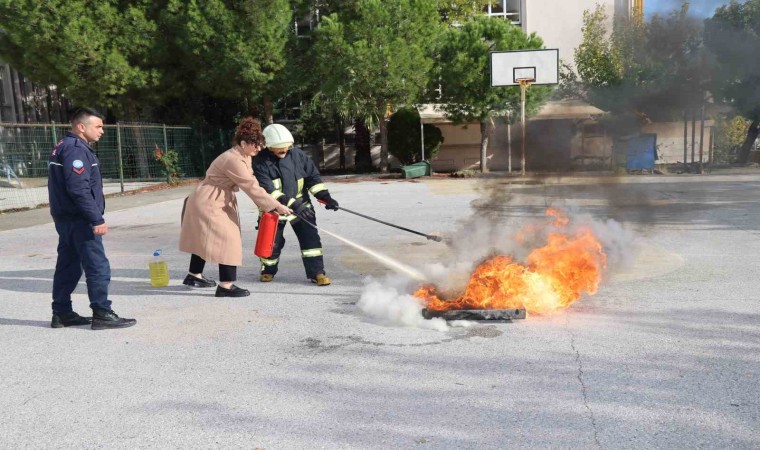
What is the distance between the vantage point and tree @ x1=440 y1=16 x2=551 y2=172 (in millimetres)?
22141

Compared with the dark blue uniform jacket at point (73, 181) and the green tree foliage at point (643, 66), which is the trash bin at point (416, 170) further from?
the dark blue uniform jacket at point (73, 181)

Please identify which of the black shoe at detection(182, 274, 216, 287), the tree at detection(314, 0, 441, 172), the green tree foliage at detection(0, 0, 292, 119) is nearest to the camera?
the black shoe at detection(182, 274, 216, 287)

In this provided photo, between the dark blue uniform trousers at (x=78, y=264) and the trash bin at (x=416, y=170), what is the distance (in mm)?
18538

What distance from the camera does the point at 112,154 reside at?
2106 cm

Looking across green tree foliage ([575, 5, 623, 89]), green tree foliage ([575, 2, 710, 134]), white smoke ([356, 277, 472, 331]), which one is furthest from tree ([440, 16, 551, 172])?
white smoke ([356, 277, 472, 331])

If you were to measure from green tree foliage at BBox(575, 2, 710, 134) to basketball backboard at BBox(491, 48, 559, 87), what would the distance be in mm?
12977

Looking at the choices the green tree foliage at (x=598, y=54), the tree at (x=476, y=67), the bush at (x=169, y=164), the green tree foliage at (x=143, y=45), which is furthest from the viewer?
the bush at (x=169, y=164)

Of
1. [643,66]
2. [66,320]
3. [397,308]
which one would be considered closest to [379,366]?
[397,308]

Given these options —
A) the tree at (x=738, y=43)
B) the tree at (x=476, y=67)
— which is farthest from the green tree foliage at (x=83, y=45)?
the tree at (x=738, y=43)

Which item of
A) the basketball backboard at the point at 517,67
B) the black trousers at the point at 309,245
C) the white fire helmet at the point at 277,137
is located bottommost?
the black trousers at the point at 309,245

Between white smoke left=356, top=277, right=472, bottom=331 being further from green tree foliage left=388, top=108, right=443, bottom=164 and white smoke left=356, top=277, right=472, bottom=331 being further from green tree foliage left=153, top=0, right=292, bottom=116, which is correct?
green tree foliage left=388, top=108, right=443, bottom=164

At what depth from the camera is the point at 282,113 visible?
101 ft

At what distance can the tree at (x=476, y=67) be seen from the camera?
22141 millimetres

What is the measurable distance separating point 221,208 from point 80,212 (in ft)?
4.86
